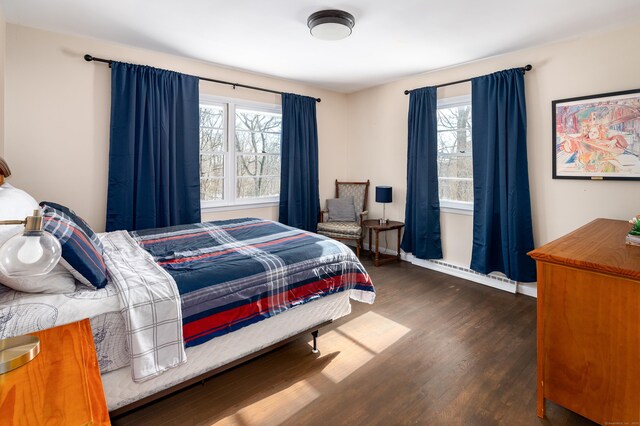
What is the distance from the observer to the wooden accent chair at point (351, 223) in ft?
14.9

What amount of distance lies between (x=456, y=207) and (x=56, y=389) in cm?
406

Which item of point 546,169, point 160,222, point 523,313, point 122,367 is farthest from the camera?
point 160,222

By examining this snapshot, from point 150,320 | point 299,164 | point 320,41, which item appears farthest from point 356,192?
point 150,320

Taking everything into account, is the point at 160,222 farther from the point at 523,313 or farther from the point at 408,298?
the point at 523,313

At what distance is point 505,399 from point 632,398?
0.59 meters

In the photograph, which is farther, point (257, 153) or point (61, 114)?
point (257, 153)

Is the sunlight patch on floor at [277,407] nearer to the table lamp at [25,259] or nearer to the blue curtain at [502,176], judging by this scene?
the table lamp at [25,259]

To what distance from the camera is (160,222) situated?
356 centimetres

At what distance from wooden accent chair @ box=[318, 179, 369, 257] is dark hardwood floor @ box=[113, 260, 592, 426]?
1.59 meters

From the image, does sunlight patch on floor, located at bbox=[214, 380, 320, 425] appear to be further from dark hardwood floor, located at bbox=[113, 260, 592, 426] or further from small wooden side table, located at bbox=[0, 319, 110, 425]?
small wooden side table, located at bbox=[0, 319, 110, 425]

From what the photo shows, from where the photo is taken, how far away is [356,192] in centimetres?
517

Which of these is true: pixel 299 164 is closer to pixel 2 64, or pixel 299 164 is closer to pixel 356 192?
pixel 356 192

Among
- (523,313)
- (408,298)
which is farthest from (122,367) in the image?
(523,313)

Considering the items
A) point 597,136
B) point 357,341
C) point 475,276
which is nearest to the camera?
point 357,341
